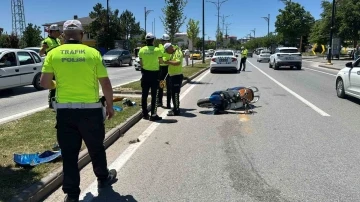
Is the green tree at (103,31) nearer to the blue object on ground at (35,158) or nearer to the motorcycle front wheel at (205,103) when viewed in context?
the motorcycle front wheel at (205,103)

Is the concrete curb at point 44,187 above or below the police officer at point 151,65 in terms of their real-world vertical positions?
below

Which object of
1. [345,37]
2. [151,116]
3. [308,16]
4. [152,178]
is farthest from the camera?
[308,16]

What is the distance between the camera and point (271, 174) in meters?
4.94

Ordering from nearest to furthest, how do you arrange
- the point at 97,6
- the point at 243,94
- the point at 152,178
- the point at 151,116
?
the point at 152,178
the point at 151,116
the point at 243,94
the point at 97,6

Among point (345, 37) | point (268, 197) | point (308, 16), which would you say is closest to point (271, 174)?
point (268, 197)

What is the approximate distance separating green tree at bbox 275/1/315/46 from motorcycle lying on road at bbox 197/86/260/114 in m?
63.0

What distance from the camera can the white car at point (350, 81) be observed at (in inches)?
427

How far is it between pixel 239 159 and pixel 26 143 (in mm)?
3334

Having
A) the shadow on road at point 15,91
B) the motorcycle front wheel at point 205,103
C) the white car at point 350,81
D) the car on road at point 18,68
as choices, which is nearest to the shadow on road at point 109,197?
the motorcycle front wheel at point 205,103

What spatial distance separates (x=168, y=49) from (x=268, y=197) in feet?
17.5

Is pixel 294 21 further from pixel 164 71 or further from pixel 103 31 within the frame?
pixel 164 71

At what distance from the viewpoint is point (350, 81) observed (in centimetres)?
1133

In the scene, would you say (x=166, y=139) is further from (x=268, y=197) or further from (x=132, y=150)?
(x=268, y=197)

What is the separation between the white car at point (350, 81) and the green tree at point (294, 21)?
60.0 m
